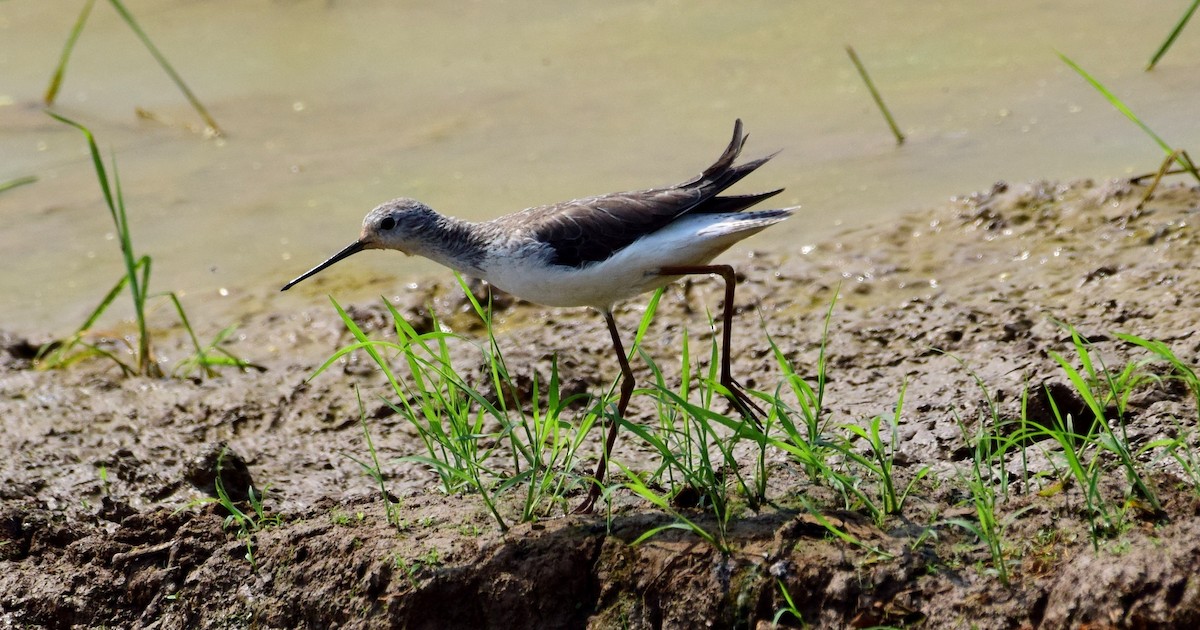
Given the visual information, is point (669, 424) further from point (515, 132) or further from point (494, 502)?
point (515, 132)

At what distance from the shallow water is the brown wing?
2281 mm

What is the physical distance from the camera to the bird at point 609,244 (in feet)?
13.7

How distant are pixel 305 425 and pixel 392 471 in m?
0.80

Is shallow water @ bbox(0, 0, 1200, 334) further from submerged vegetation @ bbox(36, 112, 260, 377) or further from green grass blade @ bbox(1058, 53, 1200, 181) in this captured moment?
green grass blade @ bbox(1058, 53, 1200, 181)

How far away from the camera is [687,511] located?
3750mm

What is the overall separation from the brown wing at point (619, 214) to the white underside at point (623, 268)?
0.06m

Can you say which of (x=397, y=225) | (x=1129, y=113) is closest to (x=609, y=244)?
(x=397, y=225)

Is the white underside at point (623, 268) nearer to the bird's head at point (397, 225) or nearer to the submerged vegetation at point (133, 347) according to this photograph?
the bird's head at point (397, 225)

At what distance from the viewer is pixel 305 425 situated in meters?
5.31

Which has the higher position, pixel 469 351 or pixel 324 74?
pixel 324 74

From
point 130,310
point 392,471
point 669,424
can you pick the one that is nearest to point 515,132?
point 130,310

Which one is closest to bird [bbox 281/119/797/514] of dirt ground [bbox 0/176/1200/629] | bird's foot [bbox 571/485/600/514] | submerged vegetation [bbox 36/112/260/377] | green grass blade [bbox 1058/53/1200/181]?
bird's foot [bbox 571/485/600/514]

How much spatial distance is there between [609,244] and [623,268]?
153 mm

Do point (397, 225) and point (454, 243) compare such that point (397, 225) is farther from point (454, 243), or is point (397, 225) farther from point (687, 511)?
point (687, 511)
